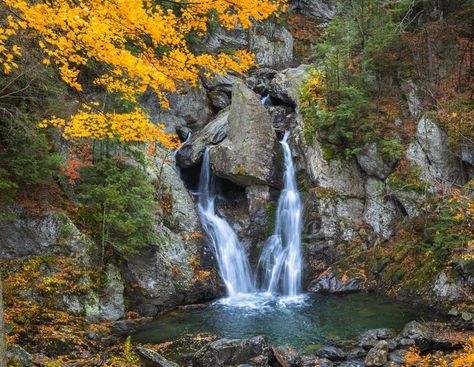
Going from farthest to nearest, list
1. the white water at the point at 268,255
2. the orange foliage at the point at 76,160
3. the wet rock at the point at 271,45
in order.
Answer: the wet rock at the point at 271,45 < the white water at the point at 268,255 < the orange foliage at the point at 76,160

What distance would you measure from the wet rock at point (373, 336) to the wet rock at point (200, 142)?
9511 mm

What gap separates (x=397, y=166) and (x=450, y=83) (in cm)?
367

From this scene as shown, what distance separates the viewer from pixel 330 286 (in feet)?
42.9

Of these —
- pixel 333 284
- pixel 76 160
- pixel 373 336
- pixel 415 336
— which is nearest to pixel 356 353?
pixel 373 336

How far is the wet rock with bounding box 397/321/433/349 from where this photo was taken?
8.30 meters

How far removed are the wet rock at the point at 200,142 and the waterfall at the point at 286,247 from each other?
297cm

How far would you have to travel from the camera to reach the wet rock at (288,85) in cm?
1808

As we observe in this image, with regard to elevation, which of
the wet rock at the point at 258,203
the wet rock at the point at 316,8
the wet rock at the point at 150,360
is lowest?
the wet rock at the point at 150,360

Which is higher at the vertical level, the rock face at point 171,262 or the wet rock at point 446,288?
the rock face at point 171,262

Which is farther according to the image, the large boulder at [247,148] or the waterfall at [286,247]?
the large boulder at [247,148]

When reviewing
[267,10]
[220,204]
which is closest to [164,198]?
[220,204]

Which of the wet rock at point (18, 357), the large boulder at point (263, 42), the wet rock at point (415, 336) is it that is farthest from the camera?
the large boulder at point (263, 42)

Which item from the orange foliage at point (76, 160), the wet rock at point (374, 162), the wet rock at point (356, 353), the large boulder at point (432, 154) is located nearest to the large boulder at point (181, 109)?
the orange foliage at point (76, 160)

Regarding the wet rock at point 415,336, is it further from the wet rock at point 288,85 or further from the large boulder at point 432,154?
the wet rock at point 288,85
